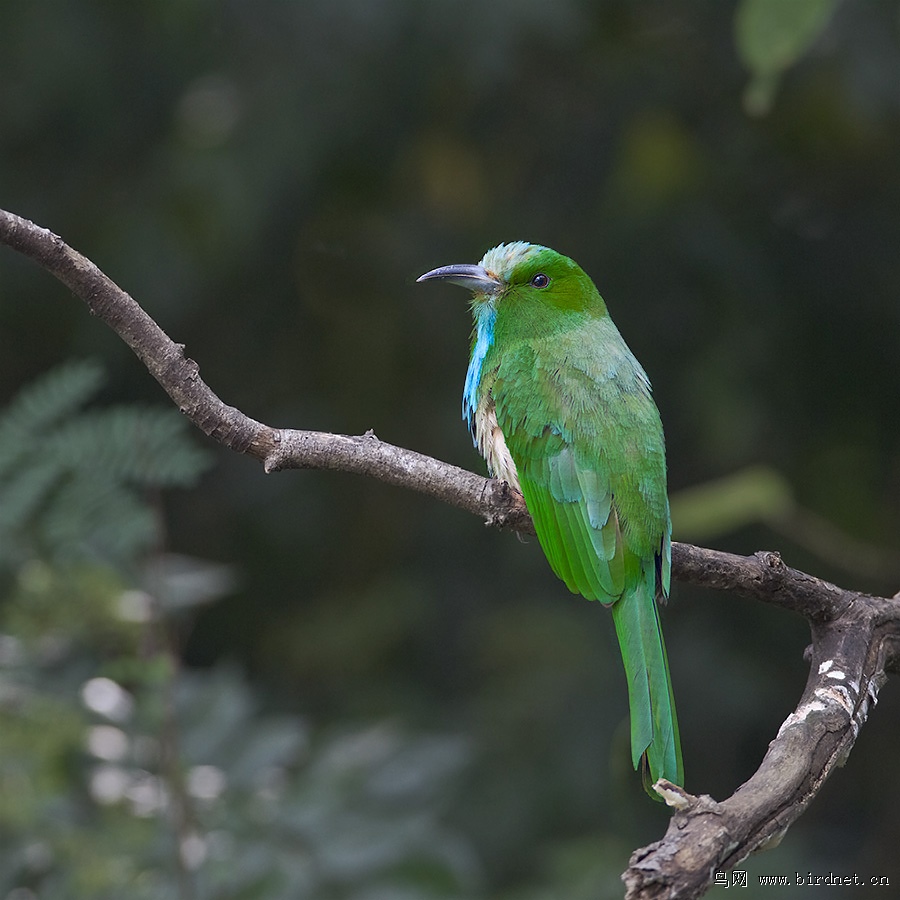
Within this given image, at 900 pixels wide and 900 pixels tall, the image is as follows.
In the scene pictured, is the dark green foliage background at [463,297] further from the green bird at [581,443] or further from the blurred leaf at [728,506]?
the green bird at [581,443]

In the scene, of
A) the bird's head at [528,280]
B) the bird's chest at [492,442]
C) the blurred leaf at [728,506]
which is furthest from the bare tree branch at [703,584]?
the bird's head at [528,280]

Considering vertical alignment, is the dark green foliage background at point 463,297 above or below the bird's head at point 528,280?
above

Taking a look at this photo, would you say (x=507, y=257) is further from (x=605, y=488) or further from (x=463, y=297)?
(x=463, y=297)

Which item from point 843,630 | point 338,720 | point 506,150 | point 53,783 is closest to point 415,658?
point 338,720

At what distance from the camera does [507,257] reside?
3408 millimetres

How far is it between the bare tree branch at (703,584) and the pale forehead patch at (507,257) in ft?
2.96

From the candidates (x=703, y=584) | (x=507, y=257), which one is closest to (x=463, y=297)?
(x=507, y=257)

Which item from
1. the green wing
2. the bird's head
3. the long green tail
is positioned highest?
the bird's head

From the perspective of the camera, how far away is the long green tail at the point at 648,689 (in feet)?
7.68

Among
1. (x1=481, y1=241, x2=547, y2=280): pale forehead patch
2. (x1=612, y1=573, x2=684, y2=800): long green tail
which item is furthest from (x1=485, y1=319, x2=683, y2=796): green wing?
(x1=481, y1=241, x2=547, y2=280): pale forehead patch

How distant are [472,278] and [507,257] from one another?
111 mm

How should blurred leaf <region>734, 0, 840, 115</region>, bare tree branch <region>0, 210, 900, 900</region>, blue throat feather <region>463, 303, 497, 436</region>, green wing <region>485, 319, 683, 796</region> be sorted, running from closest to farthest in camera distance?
bare tree branch <region>0, 210, 900, 900</region>, green wing <region>485, 319, 683, 796</region>, blurred leaf <region>734, 0, 840, 115</region>, blue throat feather <region>463, 303, 497, 436</region>

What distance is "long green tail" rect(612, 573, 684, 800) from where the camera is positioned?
7.68 feet

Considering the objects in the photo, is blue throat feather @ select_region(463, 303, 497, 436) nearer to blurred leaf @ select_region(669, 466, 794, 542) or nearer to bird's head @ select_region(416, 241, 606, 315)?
bird's head @ select_region(416, 241, 606, 315)
